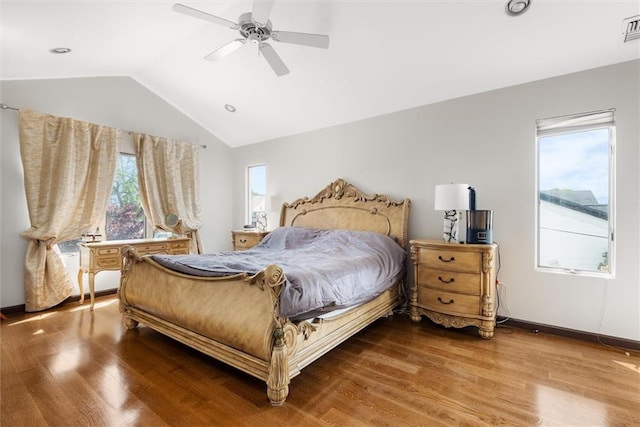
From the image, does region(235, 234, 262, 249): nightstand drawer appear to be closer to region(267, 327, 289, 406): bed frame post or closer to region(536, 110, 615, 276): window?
region(267, 327, 289, 406): bed frame post

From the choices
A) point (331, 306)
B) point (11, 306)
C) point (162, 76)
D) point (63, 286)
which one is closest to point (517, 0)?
point (331, 306)

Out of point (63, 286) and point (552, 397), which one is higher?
point (63, 286)

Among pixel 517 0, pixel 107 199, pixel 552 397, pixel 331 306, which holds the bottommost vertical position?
pixel 552 397

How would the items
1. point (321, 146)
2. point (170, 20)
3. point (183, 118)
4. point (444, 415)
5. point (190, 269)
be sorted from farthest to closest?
point (183, 118), point (321, 146), point (170, 20), point (190, 269), point (444, 415)

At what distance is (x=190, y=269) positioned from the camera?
2289mm

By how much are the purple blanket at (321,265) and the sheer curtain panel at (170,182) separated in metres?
1.72

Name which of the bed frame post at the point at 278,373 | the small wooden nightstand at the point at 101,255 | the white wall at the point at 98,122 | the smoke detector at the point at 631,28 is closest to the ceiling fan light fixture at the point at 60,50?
the white wall at the point at 98,122

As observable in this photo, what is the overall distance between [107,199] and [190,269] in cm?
263

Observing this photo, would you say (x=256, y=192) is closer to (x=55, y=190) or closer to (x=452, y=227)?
(x=55, y=190)

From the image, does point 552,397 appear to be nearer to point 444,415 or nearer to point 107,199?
point 444,415

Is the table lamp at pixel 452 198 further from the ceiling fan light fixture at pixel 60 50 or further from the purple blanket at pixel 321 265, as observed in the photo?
the ceiling fan light fixture at pixel 60 50

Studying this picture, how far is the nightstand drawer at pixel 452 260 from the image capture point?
8.87 ft

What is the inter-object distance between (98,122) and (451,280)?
4.90 metres

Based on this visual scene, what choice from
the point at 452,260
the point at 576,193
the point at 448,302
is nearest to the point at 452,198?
the point at 452,260
